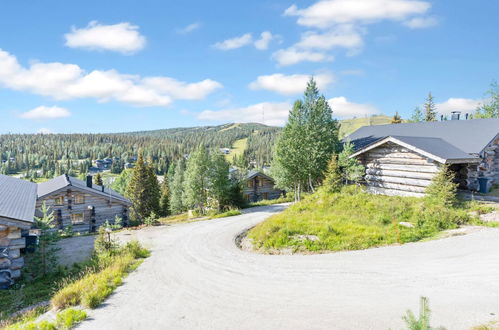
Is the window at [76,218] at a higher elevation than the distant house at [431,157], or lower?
lower

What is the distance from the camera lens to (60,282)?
40.2 ft

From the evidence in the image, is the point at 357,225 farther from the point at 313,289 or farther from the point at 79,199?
the point at 79,199

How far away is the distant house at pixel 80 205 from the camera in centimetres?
3216

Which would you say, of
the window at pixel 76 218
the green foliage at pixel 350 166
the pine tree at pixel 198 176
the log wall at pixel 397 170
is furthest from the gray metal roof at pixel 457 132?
the window at pixel 76 218

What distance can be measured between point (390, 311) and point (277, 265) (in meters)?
5.15

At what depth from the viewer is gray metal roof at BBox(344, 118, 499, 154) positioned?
21.6 metres

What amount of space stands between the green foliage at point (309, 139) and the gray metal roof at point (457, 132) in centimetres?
327

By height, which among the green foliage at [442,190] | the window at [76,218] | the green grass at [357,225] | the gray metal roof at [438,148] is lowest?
the window at [76,218]

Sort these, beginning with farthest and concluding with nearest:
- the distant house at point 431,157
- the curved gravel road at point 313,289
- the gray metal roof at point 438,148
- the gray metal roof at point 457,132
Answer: the gray metal roof at point 457,132 < the distant house at point 431,157 < the gray metal roof at point 438,148 < the curved gravel road at point 313,289

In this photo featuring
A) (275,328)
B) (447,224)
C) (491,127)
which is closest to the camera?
(275,328)

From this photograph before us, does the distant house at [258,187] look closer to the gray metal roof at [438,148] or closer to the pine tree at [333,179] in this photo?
the pine tree at [333,179]

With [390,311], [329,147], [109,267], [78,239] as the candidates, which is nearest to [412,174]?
[329,147]

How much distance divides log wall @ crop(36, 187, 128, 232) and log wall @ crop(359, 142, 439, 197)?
28.4m

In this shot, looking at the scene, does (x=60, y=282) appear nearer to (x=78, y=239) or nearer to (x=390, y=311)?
(x=78, y=239)
